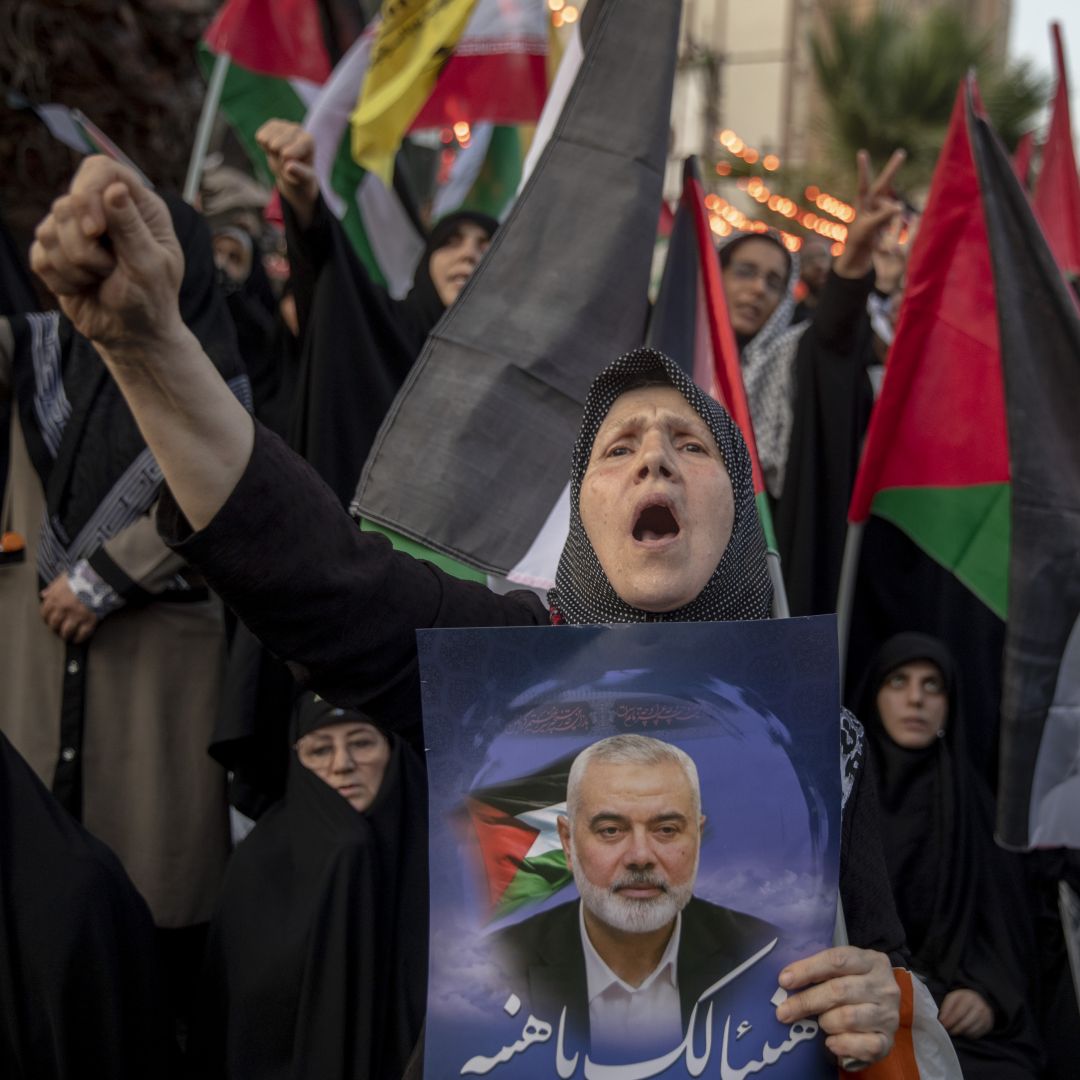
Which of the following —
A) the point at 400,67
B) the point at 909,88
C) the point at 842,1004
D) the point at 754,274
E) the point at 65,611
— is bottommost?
the point at 842,1004

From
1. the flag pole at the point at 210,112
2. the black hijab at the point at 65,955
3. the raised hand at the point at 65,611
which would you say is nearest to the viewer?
the black hijab at the point at 65,955

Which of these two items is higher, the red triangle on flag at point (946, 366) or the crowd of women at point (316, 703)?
the red triangle on flag at point (946, 366)

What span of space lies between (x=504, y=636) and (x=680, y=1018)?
42 cm

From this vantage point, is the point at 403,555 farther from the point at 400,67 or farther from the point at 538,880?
the point at 400,67

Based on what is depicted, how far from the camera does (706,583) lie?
1705 millimetres

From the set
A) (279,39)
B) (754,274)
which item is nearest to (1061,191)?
(754,274)

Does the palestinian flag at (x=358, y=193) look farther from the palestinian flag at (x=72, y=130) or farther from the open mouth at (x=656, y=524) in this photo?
the open mouth at (x=656, y=524)

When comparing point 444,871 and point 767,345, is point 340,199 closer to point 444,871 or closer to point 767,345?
point 767,345

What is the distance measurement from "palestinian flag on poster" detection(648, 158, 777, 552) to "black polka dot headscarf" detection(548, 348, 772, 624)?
1.39 meters

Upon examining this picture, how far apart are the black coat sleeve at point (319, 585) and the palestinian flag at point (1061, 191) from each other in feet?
16.0

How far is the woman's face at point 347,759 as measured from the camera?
11.2 ft

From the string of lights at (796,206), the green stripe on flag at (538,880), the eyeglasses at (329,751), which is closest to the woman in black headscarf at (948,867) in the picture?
the eyeglasses at (329,751)

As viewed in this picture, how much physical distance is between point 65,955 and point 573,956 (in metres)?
1.50

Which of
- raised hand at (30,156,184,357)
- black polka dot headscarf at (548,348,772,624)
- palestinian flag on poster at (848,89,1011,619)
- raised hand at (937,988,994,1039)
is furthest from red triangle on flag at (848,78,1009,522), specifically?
raised hand at (30,156,184,357)
